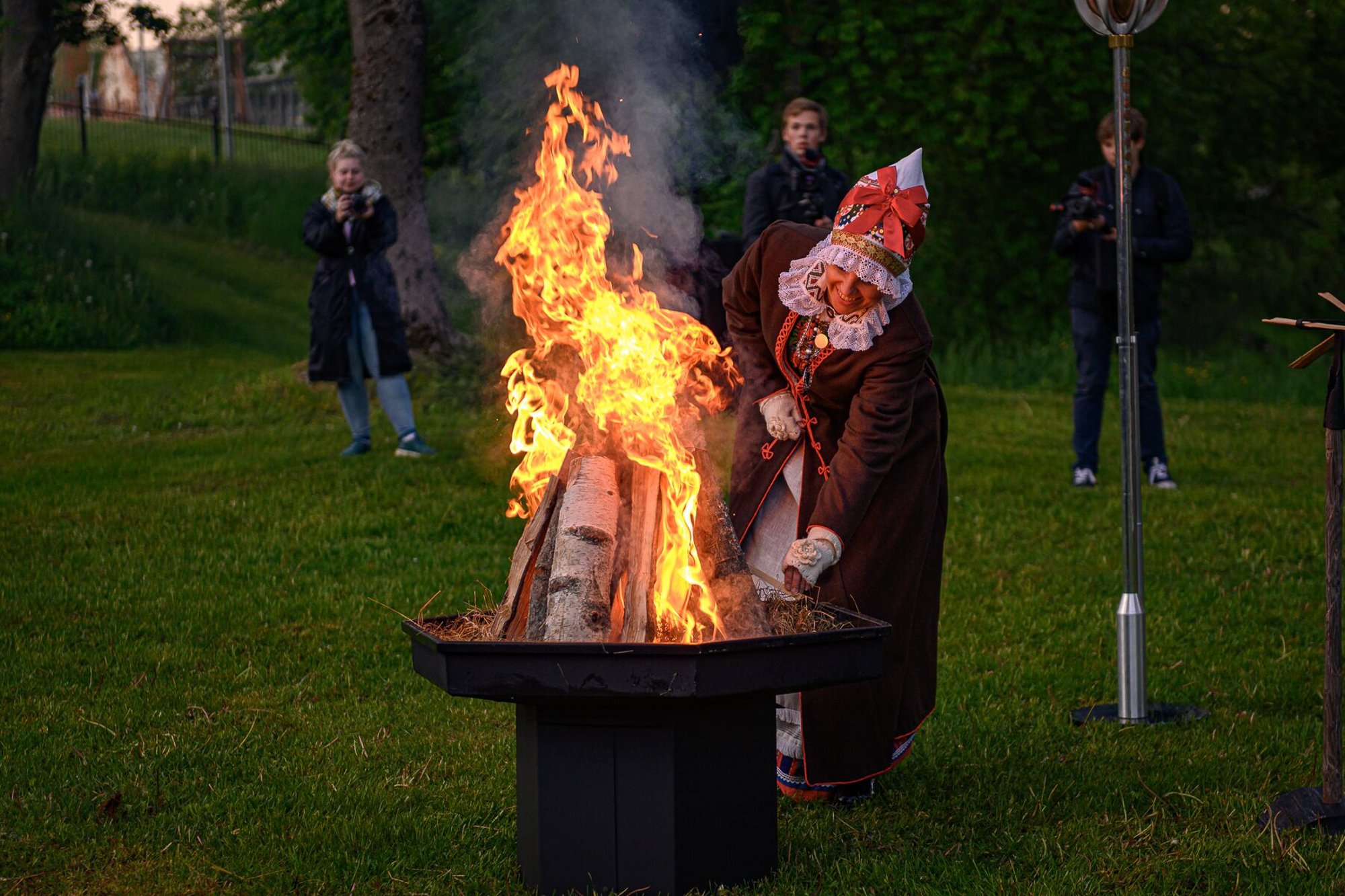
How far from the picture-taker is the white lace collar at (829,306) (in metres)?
4.30

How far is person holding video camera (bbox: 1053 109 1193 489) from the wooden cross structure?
491 cm

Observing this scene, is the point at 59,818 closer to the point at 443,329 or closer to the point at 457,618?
the point at 457,618

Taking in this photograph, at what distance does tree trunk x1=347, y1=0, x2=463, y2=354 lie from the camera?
13531 millimetres

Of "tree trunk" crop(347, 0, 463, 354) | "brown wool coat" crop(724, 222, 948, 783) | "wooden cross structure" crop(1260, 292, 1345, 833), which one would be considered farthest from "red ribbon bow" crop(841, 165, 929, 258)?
"tree trunk" crop(347, 0, 463, 354)

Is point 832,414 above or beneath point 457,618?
above

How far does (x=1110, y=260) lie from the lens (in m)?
9.20

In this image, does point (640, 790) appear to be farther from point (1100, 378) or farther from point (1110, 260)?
point (1100, 378)

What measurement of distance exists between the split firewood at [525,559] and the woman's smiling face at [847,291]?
3.14 ft

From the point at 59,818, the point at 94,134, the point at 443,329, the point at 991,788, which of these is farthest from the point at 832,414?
the point at 94,134

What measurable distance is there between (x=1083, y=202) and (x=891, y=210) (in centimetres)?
503

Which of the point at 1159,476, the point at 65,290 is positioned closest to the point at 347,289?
the point at 1159,476

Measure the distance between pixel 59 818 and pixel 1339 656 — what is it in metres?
3.79

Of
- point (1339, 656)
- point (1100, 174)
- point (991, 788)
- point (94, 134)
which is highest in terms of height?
point (94, 134)

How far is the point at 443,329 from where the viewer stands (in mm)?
13773
